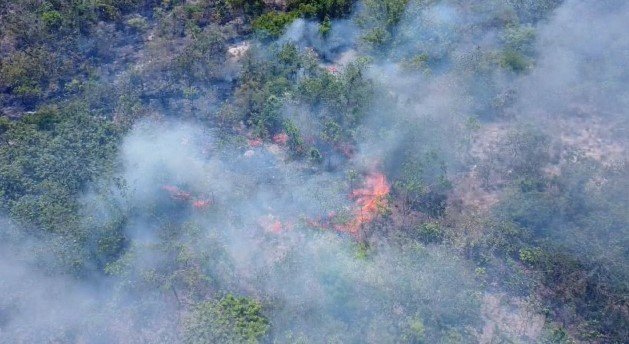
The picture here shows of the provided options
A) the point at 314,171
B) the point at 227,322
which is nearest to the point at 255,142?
the point at 314,171

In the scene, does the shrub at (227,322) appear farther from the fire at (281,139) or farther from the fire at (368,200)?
the fire at (281,139)

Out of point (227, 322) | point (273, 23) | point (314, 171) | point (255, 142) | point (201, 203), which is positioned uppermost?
point (273, 23)

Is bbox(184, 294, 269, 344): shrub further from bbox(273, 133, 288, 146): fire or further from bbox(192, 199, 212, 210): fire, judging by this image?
Result: bbox(273, 133, 288, 146): fire

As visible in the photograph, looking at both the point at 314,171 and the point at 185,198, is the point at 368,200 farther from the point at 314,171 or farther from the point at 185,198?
the point at 185,198

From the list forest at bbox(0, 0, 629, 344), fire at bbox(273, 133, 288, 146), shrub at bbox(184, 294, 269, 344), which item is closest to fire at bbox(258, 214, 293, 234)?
forest at bbox(0, 0, 629, 344)

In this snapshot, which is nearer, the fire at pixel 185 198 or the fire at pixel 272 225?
the fire at pixel 272 225

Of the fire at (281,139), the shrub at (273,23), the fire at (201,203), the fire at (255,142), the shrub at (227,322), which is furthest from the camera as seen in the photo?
the shrub at (273,23)

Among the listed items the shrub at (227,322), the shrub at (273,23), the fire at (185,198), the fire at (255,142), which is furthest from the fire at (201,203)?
the shrub at (273,23)
